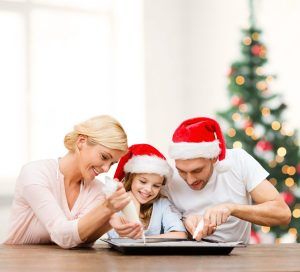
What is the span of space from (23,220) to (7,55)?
264 cm

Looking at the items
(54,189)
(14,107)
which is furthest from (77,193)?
(14,107)

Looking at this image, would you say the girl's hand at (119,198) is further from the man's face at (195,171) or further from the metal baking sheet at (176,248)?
the man's face at (195,171)

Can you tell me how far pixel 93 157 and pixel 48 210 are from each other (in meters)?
0.24

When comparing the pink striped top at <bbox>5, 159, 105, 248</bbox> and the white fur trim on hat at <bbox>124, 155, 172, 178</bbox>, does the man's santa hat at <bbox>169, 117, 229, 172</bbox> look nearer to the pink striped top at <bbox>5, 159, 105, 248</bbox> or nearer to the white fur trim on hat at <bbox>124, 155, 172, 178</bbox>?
the white fur trim on hat at <bbox>124, 155, 172, 178</bbox>

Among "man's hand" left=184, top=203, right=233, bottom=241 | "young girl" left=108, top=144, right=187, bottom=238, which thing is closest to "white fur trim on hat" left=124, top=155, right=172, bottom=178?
"young girl" left=108, top=144, right=187, bottom=238

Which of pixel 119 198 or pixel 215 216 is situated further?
pixel 215 216

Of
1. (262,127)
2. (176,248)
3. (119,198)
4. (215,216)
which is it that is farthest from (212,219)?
(262,127)

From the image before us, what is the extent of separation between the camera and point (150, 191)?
249 centimetres

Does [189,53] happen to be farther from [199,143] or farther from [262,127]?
[199,143]

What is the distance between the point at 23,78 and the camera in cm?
488

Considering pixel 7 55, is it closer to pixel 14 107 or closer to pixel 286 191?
pixel 14 107

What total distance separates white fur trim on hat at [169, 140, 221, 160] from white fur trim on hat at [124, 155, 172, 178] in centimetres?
6

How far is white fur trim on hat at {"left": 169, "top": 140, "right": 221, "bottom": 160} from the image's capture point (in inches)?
98.8

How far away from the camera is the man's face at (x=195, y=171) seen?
251 cm
